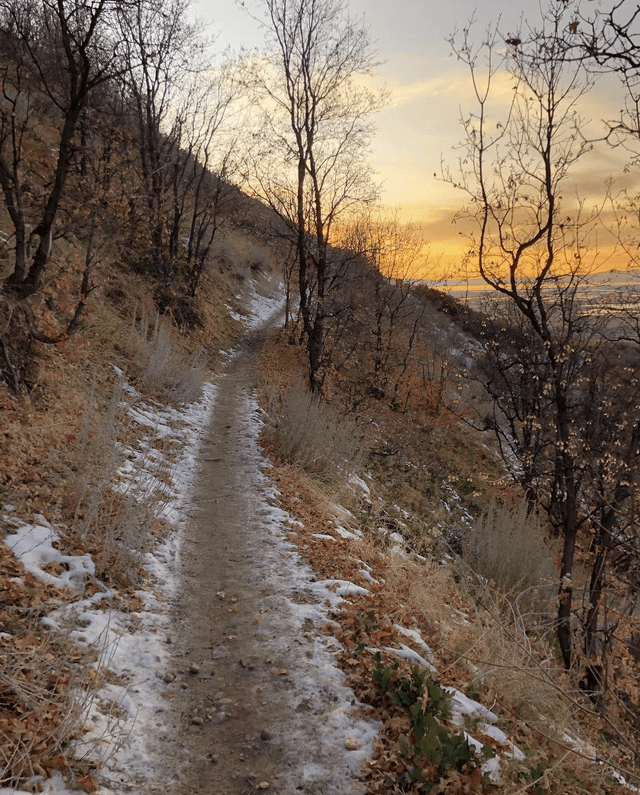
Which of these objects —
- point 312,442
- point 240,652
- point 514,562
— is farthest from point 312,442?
point 240,652

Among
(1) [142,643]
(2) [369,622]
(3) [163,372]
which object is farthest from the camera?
(3) [163,372]

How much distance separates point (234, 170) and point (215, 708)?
56.2 feet

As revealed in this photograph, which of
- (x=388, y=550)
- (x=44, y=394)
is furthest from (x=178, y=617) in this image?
(x=44, y=394)

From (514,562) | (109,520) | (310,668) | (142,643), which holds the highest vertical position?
(109,520)

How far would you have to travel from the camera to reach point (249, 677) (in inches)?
160

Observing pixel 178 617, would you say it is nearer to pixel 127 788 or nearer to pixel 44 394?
pixel 127 788

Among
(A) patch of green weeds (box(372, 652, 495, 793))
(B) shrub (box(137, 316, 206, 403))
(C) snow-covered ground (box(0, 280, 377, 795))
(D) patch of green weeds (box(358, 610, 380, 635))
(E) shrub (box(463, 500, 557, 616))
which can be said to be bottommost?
(E) shrub (box(463, 500, 557, 616))

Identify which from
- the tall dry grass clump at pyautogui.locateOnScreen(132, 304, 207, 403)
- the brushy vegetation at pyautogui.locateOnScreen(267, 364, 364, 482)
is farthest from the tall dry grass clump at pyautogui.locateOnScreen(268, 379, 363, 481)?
the tall dry grass clump at pyautogui.locateOnScreen(132, 304, 207, 403)

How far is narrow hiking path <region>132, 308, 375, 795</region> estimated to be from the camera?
10.4ft

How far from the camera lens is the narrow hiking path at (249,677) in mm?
3184

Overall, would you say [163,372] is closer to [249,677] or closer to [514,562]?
[514,562]

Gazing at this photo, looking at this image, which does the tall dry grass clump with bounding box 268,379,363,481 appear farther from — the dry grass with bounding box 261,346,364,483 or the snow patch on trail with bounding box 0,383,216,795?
the snow patch on trail with bounding box 0,383,216,795

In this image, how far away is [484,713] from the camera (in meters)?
3.91

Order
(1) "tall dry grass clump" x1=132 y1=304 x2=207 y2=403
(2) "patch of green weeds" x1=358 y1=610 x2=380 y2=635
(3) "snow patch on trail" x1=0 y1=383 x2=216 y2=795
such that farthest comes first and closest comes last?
(1) "tall dry grass clump" x1=132 y1=304 x2=207 y2=403 < (2) "patch of green weeds" x1=358 y1=610 x2=380 y2=635 < (3) "snow patch on trail" x1=0 y1=383 x2=216 y2=795
